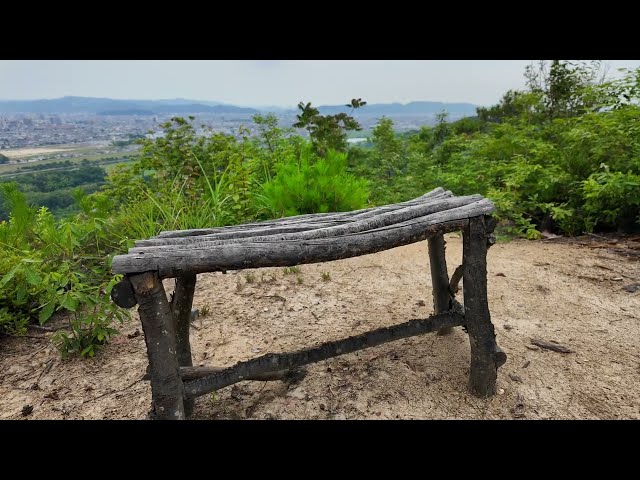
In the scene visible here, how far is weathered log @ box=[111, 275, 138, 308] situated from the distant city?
3298 mm

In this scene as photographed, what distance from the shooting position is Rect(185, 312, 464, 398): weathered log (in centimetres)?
204

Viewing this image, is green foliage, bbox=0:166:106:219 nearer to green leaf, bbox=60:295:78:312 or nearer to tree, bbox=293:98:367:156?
green leaf, bbox=60:295:78:312

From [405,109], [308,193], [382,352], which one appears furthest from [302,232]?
[405,109]

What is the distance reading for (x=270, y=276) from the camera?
4.01m

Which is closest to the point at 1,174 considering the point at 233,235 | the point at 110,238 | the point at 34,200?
→ the point at 34,200

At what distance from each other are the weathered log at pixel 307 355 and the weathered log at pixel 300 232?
23.8 inches

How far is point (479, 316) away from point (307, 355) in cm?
92

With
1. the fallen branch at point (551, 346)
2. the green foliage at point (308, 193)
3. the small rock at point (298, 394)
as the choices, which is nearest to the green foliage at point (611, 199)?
the fallen branch at point (551, 346)

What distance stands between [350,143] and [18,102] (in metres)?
5.13

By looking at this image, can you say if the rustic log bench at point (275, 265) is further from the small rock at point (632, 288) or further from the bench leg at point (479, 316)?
the small rock at point (632, 288)

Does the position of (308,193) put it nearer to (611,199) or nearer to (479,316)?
(479,316)

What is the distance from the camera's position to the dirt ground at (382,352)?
90.7 inches

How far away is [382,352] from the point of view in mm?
2787

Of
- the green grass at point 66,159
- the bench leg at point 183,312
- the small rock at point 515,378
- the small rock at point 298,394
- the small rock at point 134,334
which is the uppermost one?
the green grass at point 66,159
